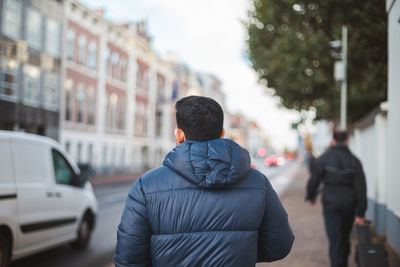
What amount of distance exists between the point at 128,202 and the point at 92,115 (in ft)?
106

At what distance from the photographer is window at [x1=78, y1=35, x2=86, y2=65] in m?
31.7

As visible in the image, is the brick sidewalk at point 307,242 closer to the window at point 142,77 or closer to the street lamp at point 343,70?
the street lamp at point 343,70

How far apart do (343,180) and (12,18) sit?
2235 cm

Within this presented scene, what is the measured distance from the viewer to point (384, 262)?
15.4ft

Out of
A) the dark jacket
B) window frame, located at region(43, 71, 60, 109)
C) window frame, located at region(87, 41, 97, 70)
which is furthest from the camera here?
window frame, located at region(87, 41, 97, 70)

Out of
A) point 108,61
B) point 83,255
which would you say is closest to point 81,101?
point 108,61

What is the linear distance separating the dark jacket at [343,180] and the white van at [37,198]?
3779 mm

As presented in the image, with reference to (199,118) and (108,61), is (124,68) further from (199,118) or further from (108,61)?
(199,118)

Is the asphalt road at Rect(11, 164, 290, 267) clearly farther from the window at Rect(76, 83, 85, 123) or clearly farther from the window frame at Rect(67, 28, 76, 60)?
the window at Rect(76, 83, 85, 123)

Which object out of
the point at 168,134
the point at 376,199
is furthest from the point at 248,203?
the point at 168,134

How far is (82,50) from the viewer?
32156 millimetres

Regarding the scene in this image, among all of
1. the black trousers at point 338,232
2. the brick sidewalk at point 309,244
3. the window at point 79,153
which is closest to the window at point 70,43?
the window at point 79,153

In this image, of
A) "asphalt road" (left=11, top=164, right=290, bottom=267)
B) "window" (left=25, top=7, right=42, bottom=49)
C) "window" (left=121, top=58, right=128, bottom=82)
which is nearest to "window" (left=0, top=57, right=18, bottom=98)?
"window" (left=25, top=7, right=42, bottom=49)

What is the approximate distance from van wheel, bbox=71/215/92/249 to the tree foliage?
10.6 m
